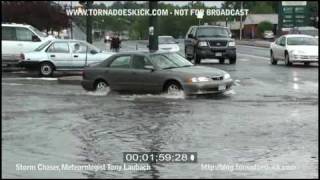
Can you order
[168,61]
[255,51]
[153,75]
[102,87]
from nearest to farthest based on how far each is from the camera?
[153,75] < [168,61] < [102,87] < [255,51]

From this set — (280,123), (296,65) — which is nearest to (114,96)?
(280,123)

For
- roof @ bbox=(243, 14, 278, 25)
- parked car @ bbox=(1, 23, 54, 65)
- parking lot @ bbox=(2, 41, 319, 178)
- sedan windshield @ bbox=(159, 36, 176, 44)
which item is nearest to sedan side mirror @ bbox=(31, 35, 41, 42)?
parked car @ bbox=(1, 23, 54, 65)

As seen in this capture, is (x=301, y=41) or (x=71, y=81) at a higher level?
(x=301, y=41)

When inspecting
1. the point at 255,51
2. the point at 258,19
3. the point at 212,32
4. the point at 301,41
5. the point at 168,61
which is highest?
the point at 212,32

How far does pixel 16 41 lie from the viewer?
2850 cm

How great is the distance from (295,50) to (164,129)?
18.4 m

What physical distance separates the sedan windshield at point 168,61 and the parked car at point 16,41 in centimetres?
1093

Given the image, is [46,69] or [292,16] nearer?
[46,69]

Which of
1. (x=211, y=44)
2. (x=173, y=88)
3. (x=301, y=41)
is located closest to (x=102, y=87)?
(x=173, y=88)

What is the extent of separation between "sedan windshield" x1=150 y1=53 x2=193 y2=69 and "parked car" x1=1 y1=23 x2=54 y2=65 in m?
10.9

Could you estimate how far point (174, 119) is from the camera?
13297mm
